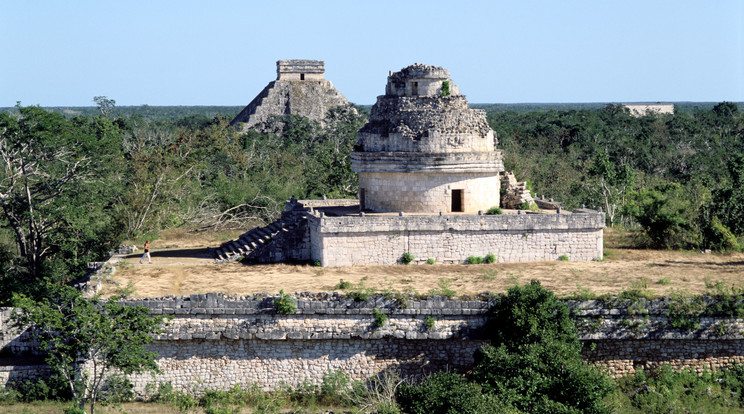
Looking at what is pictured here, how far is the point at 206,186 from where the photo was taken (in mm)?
36531

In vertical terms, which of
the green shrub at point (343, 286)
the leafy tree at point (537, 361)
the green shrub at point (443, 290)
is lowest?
the leafy tree at point (537, 361)

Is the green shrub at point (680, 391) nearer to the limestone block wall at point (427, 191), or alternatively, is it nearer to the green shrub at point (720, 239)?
the limestone block wall at point (427, 191)

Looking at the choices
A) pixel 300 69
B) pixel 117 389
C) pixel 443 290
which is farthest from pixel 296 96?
pixel 117 389

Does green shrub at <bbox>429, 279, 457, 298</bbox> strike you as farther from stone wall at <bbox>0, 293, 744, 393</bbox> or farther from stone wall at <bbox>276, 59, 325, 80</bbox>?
stone wall at <bbox>276, 59, 325, 80</bbox>

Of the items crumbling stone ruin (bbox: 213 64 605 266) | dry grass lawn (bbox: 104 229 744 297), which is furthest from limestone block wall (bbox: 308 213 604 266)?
dry grass lawn (bbox: 104 229 744 297)

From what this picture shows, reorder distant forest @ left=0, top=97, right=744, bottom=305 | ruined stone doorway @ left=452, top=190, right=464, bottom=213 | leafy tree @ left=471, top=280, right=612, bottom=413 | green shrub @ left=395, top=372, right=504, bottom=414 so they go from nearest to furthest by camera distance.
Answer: green shrub @ left=395, top=372, right=504, bottom=414, leafy tree @ left=471, top=280, right=612, bottom=413, ruined stone doorway @ left=452, top=190, right=464, bottom=213, distant forest @ left=0, top=97, right=744, bottom=305

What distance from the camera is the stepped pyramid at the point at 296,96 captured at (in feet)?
205

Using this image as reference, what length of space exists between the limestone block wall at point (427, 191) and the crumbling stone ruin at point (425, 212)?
26mm

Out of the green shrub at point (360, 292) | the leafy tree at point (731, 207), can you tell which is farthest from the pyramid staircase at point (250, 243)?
the leafy tree at point (731, 207)

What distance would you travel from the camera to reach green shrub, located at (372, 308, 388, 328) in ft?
54.0

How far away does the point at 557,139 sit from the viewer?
56.8 m

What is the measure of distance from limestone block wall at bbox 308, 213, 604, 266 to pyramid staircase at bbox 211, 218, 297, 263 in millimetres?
1207

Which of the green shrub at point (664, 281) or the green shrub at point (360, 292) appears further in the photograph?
the green shrub at point (664, 281)

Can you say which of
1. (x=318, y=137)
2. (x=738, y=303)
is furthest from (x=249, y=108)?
(x=738, y=303)
